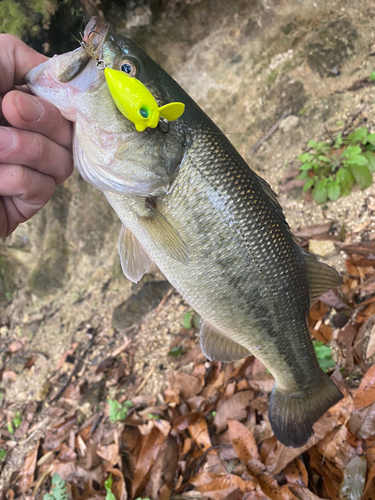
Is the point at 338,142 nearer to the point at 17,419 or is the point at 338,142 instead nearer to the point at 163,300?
the point at 163,300

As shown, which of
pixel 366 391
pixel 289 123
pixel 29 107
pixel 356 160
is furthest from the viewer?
pixel 289 123

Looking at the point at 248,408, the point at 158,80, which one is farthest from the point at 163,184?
the point at 248,408

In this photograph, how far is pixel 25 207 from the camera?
6.31 ft

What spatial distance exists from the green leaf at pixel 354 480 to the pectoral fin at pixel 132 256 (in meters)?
1.65

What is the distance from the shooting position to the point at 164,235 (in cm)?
155

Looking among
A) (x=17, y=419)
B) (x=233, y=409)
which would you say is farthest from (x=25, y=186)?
(x=17, y=419)

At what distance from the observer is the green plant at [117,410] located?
3.15 metres

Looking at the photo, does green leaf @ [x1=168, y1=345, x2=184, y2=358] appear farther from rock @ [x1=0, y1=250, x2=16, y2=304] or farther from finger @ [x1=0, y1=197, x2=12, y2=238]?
rock @ [x1=0, y1=250, x2=16, y2=304]

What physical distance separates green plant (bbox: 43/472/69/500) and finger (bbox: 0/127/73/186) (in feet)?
8.70

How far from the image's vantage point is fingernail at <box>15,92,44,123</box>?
4.70 ft

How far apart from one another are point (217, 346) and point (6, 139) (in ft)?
5.13

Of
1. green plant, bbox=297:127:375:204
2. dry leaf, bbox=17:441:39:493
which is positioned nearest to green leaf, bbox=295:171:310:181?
green plant, bbox=297:127:375:204

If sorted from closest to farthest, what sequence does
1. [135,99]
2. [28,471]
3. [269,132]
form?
[135,99], [28,471], [269,132]

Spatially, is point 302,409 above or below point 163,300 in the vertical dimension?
above
